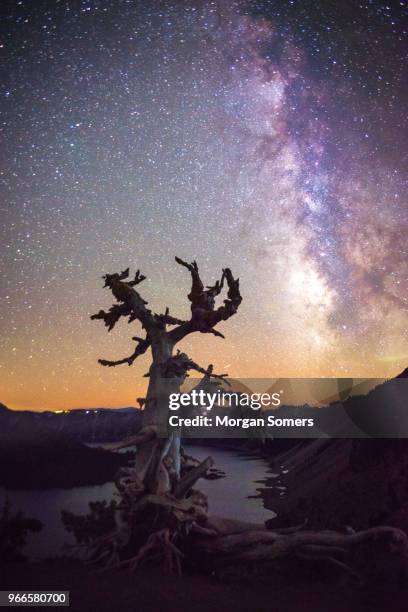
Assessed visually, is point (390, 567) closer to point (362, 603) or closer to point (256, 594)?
point (362, 603)

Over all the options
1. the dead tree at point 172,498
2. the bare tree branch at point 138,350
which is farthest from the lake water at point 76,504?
the bare tree branch at point 138,350

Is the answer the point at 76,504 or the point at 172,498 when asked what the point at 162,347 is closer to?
the point at 172,498

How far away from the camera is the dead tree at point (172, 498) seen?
11.7 meters

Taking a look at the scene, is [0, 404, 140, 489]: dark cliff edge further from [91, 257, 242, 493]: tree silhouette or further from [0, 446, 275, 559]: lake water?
[91, 257, 242, 493]: tree silhouette

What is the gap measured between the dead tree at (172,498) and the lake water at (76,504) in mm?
2454

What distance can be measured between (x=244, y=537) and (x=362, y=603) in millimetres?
2972

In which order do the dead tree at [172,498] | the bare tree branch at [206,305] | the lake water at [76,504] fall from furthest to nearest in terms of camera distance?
the lake water at [76,504], the bare tree branch at [206,305], the dead tree at [172,498]

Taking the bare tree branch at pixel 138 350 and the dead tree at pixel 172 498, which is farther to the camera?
the bare tree branch at pixel 138 350

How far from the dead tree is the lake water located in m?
2.45

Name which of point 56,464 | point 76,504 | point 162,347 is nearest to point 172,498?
point 162,347

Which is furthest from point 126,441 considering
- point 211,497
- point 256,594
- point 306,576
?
point 211,497

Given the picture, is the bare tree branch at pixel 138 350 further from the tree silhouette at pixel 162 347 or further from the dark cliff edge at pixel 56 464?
the dark cliff edge at pixel 56 464

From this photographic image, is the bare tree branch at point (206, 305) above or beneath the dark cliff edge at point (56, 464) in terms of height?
above

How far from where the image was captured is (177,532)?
11.9 metres
